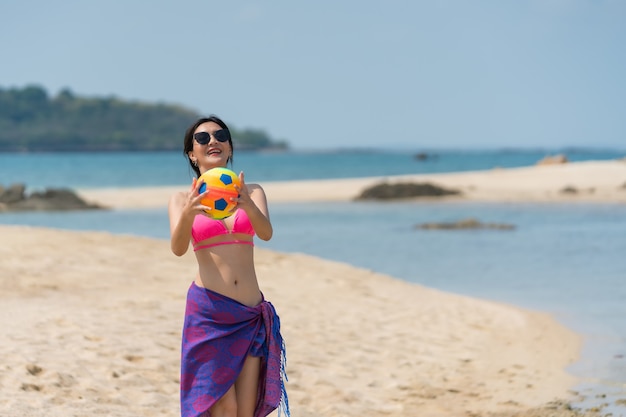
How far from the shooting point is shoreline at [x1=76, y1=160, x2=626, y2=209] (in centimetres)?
3394

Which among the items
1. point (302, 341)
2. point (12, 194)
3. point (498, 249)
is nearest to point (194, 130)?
point (302, 341)

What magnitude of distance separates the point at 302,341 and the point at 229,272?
5.04 metres

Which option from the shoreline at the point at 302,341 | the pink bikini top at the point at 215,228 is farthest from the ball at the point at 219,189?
the shoreline at the point at 302,341

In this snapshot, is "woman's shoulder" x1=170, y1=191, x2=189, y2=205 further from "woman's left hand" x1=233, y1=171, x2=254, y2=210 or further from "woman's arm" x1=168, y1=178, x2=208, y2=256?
"woman's left hand" x1=233, y1=171, x2=254, y2=210

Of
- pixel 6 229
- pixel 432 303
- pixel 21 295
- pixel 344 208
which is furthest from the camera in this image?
pixel 344 208

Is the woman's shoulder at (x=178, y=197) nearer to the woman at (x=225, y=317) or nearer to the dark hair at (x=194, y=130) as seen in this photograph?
the woman at (x=225, y=317)

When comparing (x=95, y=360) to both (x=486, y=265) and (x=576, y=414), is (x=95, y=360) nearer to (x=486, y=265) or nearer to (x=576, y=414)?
(x=576, y=414)

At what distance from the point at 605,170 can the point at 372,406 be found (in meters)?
35.8

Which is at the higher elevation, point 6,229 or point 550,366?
point 6,229

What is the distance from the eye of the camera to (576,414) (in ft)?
24.8

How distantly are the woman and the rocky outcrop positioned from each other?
27.6m

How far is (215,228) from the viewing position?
14.9ft

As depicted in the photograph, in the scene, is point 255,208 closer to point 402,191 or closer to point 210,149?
point 210,149

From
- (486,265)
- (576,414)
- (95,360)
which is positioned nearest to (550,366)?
(576,414)
